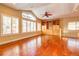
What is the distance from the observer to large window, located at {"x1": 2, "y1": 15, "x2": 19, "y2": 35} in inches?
192

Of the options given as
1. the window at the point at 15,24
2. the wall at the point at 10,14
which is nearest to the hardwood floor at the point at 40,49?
the wall at the point at 10,14

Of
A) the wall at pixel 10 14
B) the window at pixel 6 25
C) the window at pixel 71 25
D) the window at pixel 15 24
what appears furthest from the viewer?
the window at pixel 15 24

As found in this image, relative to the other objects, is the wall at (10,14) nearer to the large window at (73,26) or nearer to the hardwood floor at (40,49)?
the hardwood floor at (40,49)

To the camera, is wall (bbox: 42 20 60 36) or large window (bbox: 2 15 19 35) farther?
wall (bbox: 42 20 60 36)

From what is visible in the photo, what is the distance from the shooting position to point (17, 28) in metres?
5.43

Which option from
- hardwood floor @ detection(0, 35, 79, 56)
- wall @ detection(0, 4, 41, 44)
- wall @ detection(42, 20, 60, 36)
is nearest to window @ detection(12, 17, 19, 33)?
wall @ detection(0, 4, 41, 44)

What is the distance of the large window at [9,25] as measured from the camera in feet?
16.0

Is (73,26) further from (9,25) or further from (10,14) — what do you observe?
(10,14)

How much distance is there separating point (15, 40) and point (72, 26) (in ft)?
8.70

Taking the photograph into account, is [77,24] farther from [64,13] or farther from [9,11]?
[9,11]

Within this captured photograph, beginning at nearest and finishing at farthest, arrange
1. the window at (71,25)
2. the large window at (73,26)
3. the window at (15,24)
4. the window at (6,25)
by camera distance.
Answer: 1. the large window at (73,26)
2. the window at (71,25)
3. the window at (6,25)
4. the window at (15,24)

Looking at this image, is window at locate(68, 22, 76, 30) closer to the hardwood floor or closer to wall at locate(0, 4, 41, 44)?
the hardwood floor

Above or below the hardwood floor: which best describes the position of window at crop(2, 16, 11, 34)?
above

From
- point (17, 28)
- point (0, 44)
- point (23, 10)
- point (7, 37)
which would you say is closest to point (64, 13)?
point (23, 10)
